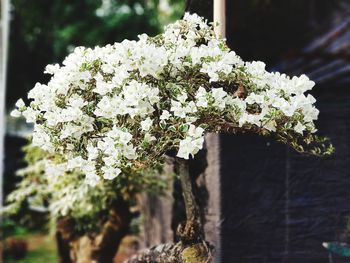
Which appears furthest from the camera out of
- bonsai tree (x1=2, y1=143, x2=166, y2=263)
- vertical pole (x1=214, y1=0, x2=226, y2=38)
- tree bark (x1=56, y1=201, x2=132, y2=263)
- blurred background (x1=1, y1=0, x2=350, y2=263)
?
tree bark (x1=56, y1=201, x2=132, y2=263)

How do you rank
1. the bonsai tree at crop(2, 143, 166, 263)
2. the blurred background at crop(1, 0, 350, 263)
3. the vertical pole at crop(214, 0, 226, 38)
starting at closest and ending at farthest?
the vertical pole at crop(214, 0, 226, 38), the blurred background at crop(1, 0, 350, 263), the bonsai tree at crop(2, 143, 166, 263)

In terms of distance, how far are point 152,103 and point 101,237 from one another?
287cm

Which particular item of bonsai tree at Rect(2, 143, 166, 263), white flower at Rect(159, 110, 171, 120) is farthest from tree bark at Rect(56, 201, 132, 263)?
white flower at Rect(159, 110, 171, 120)

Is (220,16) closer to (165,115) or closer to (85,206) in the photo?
(165,115)

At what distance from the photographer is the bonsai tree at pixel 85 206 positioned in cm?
514

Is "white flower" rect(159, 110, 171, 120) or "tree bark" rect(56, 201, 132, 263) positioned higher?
"white flower" rect(159, 110, 171, 120)

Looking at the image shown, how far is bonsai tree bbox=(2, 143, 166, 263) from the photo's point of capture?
5.14m

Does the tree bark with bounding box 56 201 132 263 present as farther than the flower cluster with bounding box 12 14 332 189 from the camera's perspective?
Yes

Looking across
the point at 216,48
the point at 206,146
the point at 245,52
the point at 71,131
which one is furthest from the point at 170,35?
the point at 245,52

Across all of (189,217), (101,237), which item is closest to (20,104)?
(189,217)

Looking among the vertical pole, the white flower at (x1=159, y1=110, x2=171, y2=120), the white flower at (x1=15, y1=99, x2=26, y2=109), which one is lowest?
the white flower at (x1=159, y1=110, x2=171, y2=120)

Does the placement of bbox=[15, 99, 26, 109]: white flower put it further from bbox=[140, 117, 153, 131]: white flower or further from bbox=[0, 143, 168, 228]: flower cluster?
bbox=[0, 143, 168, 228]: flower cluster

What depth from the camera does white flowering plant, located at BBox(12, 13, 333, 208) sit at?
2834 millimetres

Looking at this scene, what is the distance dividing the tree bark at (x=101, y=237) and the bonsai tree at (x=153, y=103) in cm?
235
